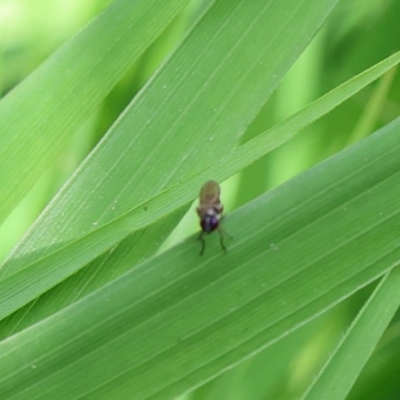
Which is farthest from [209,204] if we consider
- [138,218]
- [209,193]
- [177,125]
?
[177,125]

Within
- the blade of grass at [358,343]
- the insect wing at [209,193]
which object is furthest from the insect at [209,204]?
the blade of grass at [358,343]

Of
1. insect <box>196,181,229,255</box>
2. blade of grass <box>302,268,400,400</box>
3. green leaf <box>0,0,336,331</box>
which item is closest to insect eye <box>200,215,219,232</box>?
insect <box>196,181,229,255</box>

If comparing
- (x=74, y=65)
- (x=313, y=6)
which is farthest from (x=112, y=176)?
(x=313, y=6)

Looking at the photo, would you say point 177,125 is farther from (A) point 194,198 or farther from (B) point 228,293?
(B) point 228,293

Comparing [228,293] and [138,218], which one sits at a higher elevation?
[138,218]

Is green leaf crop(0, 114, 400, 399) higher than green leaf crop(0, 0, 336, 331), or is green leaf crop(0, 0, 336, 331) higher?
green leaf crop(0, 0, 336, 331)

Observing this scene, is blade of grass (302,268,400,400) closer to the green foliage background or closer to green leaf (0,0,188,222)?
the green foliage background

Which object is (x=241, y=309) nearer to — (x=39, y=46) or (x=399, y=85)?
(x=399, y=85)

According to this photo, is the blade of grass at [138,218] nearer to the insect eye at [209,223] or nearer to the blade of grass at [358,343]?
the insect eye at [209,223]
